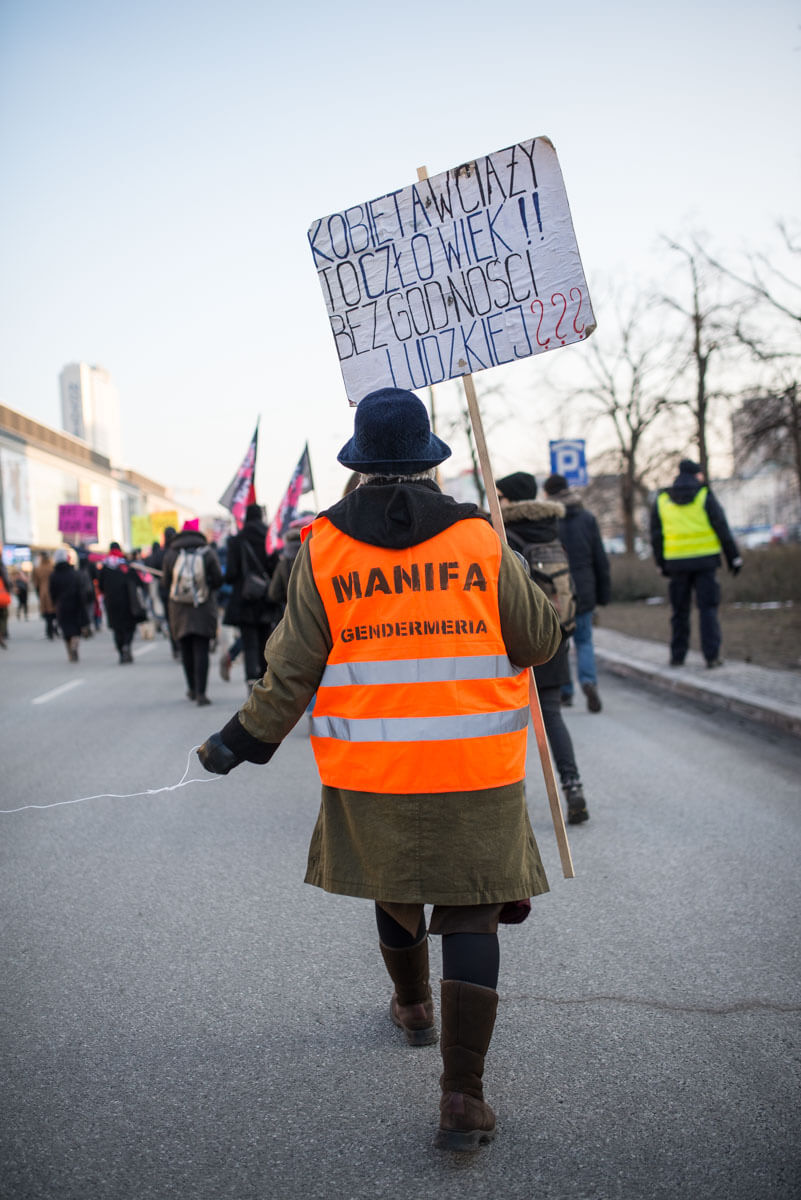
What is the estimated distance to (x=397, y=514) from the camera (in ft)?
8.96

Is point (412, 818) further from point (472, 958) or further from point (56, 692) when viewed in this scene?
point (56, 692)

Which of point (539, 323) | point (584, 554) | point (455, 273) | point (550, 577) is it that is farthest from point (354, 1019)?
point (584, 554)

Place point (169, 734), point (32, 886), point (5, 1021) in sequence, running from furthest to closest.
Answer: point (169, 734), point (32, 886), point (5, 1021)

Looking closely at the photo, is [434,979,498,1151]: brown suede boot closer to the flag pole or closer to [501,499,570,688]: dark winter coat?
the flag pole

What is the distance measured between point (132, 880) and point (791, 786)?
395 centimetres

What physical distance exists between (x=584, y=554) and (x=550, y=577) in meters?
3.04

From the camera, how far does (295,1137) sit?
2.68 metres

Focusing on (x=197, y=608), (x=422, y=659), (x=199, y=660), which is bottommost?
(x=422, y=659)

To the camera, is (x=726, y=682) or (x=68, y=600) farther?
(x=68, y=600)

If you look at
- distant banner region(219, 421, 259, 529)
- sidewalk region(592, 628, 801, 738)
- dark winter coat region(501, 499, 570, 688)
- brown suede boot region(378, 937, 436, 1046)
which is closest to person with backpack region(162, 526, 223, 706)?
distant banner region(219, 421, 259, 529)

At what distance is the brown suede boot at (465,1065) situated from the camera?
260cm

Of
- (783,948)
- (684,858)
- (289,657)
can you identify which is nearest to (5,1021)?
(289,657)

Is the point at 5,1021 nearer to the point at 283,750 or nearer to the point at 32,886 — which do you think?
the point at 32,886

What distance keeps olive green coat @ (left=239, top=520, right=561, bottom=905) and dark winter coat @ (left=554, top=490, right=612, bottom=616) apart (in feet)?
21.3
